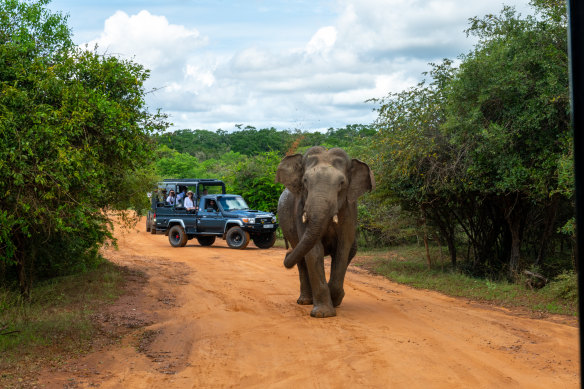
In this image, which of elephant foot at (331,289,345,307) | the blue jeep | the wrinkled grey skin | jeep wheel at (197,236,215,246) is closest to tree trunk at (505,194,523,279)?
the wrinkled grey skin

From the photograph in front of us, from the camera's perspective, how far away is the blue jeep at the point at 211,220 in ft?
76.0

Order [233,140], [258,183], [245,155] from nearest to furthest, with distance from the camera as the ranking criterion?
[258,183] → [245,155] → [233,140]

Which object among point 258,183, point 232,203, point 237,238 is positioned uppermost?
point 258,183

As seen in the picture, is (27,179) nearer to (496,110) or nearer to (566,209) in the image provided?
(496,110)

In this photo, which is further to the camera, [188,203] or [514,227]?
[188,203]

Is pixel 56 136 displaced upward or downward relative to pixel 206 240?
upward

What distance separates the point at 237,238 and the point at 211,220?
132cm

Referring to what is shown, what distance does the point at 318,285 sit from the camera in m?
9.95

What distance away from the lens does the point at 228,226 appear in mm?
23500

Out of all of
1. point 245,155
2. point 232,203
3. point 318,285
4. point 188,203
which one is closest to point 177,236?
point 188,203

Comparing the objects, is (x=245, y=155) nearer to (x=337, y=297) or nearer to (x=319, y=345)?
(x=337, y=297)

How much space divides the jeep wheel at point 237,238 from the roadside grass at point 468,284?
4.43m

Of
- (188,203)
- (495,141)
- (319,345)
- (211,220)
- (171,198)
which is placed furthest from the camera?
(171,198)

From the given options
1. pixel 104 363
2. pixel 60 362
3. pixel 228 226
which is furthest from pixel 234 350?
pixel 228 226
